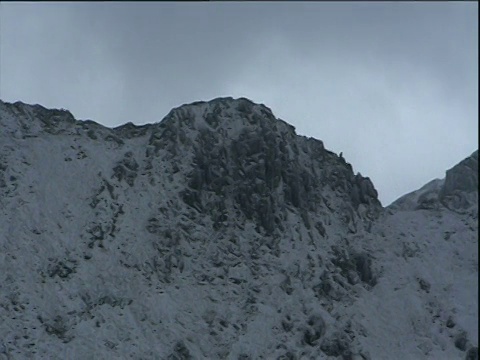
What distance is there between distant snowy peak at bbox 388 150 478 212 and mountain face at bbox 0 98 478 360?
5.6 inches

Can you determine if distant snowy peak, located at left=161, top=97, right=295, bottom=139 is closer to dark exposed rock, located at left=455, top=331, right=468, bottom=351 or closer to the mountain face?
the mountain face

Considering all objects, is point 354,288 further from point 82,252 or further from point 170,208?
point 82,252

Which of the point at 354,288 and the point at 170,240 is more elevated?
the point at 170,240

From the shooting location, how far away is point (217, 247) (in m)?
64.1

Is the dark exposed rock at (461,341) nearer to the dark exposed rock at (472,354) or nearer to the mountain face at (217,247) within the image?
the mountain face at (217,247)

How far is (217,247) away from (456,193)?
22.0 meters

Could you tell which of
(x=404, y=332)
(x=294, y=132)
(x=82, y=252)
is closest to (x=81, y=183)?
(x=82, y=252)

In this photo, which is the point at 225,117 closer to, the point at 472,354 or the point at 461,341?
the point at 461,341

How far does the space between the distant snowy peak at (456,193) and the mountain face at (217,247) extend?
0.14m

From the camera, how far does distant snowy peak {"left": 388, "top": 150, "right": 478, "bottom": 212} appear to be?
73.4 metres

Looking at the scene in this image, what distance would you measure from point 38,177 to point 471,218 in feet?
108

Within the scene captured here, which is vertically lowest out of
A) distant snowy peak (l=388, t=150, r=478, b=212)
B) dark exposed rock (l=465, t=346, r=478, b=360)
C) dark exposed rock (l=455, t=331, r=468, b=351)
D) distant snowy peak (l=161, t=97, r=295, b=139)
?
dark exposed rock (l=465, t=346, r=478, b=360)

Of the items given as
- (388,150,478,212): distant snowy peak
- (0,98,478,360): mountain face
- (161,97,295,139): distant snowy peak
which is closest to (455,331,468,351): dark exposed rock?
(0,98,478,360): mountain face

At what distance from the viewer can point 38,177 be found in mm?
63375
